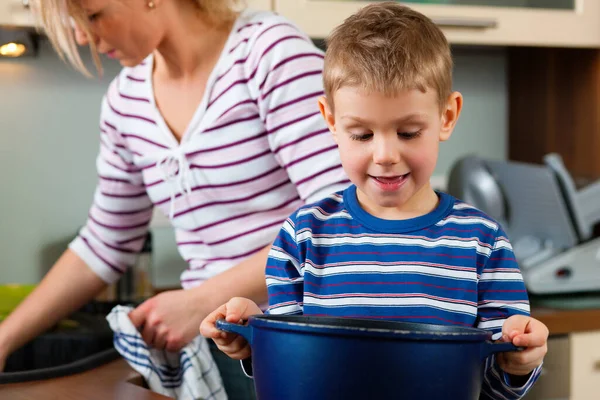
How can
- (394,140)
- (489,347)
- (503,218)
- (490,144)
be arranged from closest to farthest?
(489,347) < (394,140) < (503,218) < (490,144)

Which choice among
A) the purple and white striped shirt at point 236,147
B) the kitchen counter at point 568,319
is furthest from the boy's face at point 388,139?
the kitchen counter at point 568,319

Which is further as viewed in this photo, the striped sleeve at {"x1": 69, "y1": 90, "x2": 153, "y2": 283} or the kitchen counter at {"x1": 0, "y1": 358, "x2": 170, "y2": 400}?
the striped sleeve at {"x1": 69, "y1": 90, "x2": 153, "y2": 283}

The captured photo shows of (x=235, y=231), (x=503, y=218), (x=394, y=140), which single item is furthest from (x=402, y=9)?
(x=503, y=218)

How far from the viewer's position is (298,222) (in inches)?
32.2

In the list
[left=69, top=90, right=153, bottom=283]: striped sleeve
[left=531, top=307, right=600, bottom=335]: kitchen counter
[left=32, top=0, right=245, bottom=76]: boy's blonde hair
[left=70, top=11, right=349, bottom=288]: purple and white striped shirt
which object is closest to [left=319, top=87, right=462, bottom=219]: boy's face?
[left=70, top=11, right=349, bottom=288]: purple and white striped shirt

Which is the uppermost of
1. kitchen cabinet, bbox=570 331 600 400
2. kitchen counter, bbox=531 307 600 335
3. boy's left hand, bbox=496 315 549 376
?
boy's left hand, bbox=496 315 549 376

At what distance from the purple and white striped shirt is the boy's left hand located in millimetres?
381

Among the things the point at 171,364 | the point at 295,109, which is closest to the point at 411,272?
the point at 295,109

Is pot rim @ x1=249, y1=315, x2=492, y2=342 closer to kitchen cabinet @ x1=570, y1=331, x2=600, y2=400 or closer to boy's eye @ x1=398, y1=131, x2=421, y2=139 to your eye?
boy's eye @ x1=398, y1=131, x2=421, y2=139

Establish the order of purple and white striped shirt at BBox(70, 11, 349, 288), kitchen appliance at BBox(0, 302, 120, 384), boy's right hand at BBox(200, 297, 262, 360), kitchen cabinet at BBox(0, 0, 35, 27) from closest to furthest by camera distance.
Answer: boy's right hand at BBox(200, 297, 262, 360) → purple and white striped shirt at BBox(70, 11, 349, 288) → kitchen appliance at BBox(0, 302, 120, 384) → kitchen cabinet at BBox(0, 0, 35, 27)

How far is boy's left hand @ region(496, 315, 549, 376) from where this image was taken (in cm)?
66

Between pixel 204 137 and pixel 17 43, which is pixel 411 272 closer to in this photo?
pixel 204 137

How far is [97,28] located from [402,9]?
499 mm

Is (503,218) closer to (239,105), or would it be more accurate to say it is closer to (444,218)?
(239,105)
